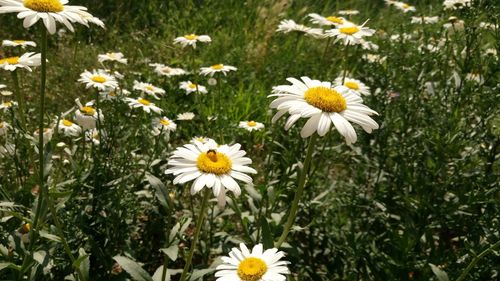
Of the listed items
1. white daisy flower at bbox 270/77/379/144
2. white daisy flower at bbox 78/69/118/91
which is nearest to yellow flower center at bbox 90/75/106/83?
white daisy flower at bbox 78/69/118/91

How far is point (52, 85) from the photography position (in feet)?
14.7

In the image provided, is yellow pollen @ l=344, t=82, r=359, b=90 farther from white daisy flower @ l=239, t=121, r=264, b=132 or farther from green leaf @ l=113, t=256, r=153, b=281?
green leaf @ l=113, t=256, r=153, b=281

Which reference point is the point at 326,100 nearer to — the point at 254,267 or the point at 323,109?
the point at 323,109

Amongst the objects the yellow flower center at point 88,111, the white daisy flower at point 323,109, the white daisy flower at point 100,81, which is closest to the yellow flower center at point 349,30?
the white daisy flower at point 323,109

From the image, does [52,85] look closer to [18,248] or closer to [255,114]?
[255,114]

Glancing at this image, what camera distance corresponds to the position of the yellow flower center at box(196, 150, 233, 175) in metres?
1.75

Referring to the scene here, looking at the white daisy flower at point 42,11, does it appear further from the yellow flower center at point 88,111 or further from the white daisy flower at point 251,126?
the white daisy flower at point 251,126

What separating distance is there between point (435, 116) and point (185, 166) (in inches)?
72.0

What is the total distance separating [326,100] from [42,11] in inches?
41.3

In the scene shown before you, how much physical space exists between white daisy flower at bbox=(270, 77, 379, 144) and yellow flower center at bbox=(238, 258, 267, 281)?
474 mm

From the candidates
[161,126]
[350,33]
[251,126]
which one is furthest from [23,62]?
[350,33]

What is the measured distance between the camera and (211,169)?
5.73ft

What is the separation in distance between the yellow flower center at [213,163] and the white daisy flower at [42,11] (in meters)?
0.63

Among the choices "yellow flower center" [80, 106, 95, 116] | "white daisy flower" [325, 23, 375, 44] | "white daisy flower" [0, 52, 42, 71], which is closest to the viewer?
"white daisy flower" [0, 52, 42, 71]
